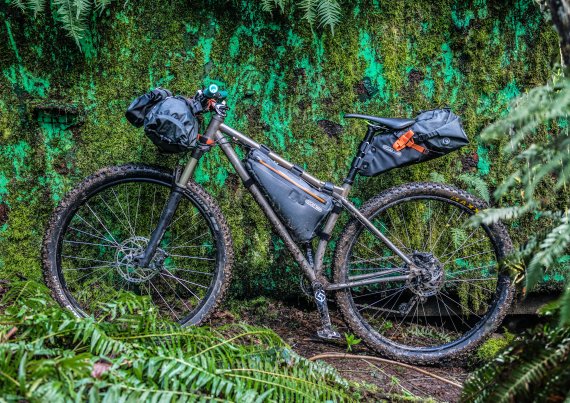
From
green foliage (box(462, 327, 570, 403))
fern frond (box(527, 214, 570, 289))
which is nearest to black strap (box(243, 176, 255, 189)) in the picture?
green foliage (box(462, 327, 570, 403))

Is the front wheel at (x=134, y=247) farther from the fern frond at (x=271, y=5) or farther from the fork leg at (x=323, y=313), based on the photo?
the fern frond at (x=271, y=5)

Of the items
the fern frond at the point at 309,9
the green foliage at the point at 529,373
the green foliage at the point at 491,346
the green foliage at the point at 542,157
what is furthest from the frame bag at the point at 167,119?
the green foliage at the point at 491,346

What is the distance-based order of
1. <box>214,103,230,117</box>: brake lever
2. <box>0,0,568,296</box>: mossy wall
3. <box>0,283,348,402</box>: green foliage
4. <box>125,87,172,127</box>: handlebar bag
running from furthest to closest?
1. <box>0,0,568,296</box>: mossy wall
2. <box>214,103,230,117</box>: brake lever
3. <box>125,87,172,127</box>: handlebar bag
4. <box>0,283,348,402</box>: green foliage

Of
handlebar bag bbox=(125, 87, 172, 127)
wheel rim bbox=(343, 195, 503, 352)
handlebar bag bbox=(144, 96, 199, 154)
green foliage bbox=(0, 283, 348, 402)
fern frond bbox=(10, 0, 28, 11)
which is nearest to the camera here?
green foliage bbox=(0, 283, 348, 402)

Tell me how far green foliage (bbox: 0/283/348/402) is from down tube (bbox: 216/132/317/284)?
87cm

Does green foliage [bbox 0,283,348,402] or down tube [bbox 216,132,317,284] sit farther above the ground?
down tube [bbox 216,132,317,284]

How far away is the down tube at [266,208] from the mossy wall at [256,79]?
523mm

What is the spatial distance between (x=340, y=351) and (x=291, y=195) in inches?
42.0

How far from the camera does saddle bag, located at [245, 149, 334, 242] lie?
12.1ft

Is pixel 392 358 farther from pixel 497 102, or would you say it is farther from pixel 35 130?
pixel 35 130

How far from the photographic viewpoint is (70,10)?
3.83 meters

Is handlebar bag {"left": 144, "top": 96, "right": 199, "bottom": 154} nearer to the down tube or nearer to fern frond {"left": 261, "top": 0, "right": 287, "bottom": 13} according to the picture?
the down tube

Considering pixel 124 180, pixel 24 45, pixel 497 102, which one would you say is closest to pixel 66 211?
pixel 124 180

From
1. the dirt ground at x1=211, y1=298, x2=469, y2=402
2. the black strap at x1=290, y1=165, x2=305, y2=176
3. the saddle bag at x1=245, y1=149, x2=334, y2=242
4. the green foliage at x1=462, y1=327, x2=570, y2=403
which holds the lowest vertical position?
the dirt ground at x1=211, y1=298, x2=469, y2=402
